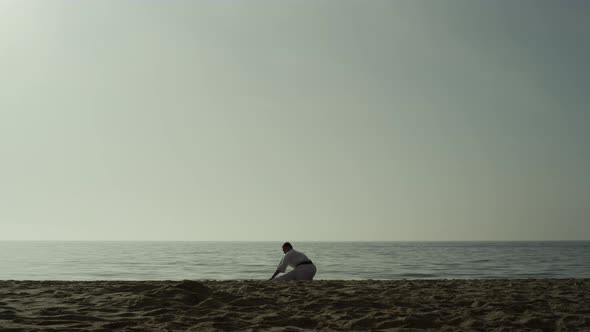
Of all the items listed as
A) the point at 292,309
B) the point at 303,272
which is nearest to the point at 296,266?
the point at 303,272

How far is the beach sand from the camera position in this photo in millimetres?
5836

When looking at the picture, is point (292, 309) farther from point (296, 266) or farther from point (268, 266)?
point (268, 266)

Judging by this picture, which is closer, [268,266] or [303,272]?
[303,272]

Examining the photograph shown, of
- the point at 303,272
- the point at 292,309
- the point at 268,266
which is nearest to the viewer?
the point at 292,309

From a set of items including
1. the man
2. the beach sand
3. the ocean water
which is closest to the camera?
the beach sand

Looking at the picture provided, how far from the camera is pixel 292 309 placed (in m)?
6.91

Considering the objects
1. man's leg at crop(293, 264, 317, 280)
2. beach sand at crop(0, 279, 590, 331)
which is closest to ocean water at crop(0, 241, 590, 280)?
man's leg at crop(293, 264, 317, 280)

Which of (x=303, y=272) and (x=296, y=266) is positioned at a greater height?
(x=296, y=266)

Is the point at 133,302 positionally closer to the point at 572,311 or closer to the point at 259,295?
the point at 259,295

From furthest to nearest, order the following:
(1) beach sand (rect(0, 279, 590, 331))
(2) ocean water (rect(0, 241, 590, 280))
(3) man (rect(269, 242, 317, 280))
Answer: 1. (2) ocean water (rect(0, 241, 590, 280))
2. (3) man (rect(269, 242, 317, 280))
3. (1) beach sand (rect(0, 279, 590, 331))

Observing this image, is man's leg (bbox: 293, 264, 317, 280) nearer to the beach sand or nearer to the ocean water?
the beach sand

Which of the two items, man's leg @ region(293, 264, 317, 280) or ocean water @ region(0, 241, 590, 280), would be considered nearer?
man's leg @ region(293, 264, 317, 280)

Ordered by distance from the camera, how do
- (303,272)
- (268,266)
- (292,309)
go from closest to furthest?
(292,309), (303,272), (268,266)

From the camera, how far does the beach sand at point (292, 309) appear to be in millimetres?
5836
